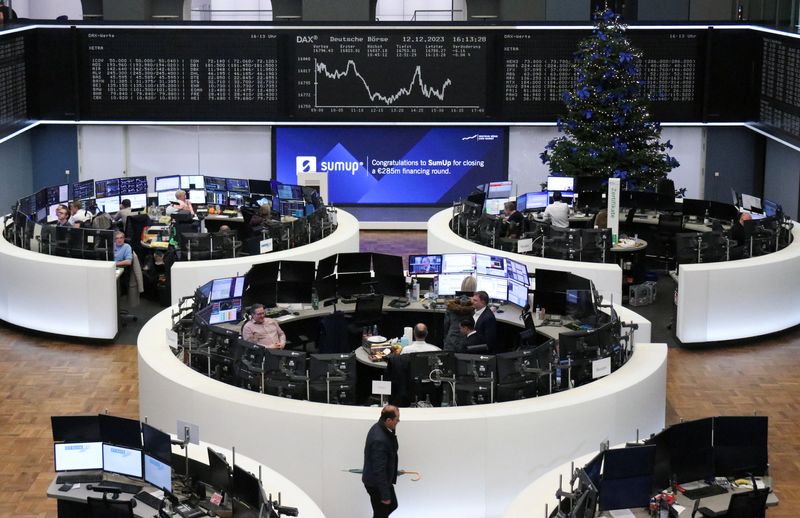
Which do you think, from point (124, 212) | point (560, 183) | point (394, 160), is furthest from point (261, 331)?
point (394, 160)

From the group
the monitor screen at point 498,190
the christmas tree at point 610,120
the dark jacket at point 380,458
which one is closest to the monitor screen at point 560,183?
the christmas tree at point 610,120

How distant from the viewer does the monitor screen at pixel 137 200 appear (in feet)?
62.5

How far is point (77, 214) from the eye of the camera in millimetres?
17656

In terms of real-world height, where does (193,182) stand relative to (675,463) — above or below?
above

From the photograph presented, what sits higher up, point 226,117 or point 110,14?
point 110,14

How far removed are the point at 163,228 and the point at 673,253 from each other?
732cm

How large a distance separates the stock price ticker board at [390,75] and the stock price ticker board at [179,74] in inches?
24.9

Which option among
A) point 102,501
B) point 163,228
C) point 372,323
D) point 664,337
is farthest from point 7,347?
point 664,337

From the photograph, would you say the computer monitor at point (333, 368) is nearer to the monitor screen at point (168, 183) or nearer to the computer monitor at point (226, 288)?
the computer monitor at point (226, 288)

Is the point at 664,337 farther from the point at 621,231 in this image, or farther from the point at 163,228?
the point at 163,228

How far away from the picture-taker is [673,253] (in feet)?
60.8

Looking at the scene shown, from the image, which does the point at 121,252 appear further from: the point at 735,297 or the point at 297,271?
the point at 735,297

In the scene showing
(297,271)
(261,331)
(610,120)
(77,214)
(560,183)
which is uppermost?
(610,120)

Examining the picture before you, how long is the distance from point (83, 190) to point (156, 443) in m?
10.4
